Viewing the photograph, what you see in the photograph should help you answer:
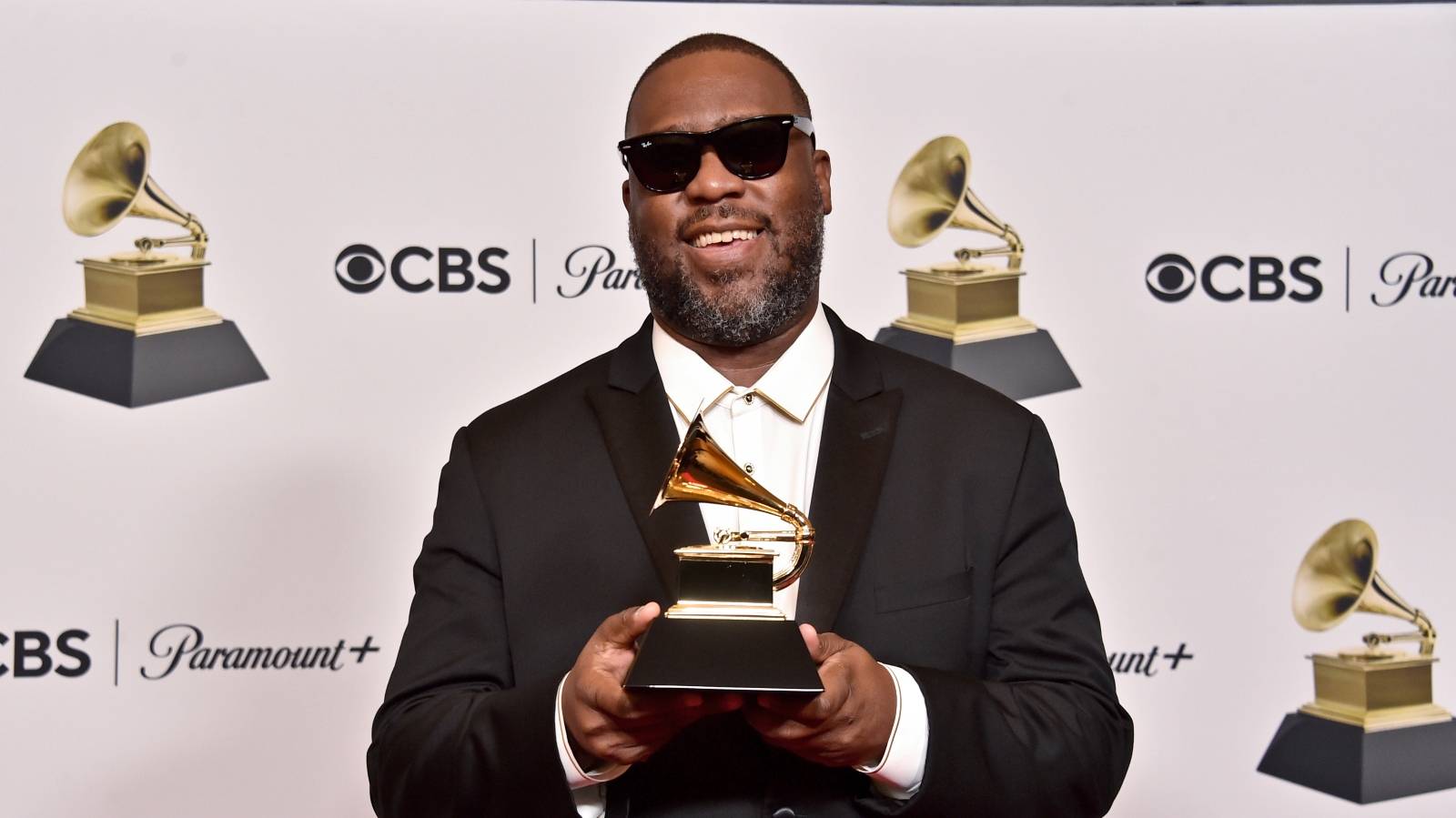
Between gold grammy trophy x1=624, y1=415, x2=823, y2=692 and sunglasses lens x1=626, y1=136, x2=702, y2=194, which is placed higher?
sunglasses lens x1=626, y1=136, x2=702, y2=194

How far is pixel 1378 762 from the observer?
Answer: 9.53 ft

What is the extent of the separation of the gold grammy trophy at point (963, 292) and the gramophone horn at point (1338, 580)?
1.81 ft

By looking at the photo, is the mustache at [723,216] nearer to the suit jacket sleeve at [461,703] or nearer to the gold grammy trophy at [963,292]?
the suit jacket sleeve at [461,703]

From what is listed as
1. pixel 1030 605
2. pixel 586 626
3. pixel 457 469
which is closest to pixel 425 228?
pixel 457 469

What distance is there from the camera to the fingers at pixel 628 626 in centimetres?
134

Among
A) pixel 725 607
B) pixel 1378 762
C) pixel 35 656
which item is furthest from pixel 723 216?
pixel 1378 762

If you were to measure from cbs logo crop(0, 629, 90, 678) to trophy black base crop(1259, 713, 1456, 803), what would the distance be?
2169 mm

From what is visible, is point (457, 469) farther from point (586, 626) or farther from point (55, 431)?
point (55, 431)

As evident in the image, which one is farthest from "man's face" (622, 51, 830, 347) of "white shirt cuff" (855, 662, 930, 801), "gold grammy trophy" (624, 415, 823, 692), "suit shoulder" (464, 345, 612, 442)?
"white shirt cuff" (855, 662, 930, 801)

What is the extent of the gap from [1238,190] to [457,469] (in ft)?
5.65

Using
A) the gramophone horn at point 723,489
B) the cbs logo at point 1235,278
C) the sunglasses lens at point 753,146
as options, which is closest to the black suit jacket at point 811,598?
the gramophone horn at point 723,489

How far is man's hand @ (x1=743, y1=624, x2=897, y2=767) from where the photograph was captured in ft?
4.46

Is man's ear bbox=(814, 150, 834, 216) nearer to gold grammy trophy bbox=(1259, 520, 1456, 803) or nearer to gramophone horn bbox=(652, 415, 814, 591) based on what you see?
gramophone horn bbox=(652, 415, 814, 591)

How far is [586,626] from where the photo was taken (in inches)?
66.7
